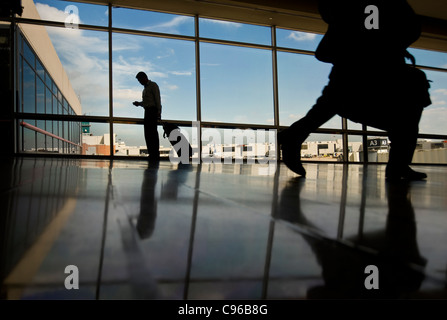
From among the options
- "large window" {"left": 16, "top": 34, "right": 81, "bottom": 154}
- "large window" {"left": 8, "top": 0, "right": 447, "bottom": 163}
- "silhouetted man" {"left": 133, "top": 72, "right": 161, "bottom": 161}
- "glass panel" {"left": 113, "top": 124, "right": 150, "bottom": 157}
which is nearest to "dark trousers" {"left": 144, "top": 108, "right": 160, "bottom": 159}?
"silhouetted man" {"left": 133, "top": 72, "right": 161, "bottom": 161}

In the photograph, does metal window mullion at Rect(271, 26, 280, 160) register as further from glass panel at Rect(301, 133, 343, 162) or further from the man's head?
the man's head

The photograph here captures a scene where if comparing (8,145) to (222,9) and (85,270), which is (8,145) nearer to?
(222,9)

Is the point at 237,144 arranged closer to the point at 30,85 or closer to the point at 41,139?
the point at 41,139

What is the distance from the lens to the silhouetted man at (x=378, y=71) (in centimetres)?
217

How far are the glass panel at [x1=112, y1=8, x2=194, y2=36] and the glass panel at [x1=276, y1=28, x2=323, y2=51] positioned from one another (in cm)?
265

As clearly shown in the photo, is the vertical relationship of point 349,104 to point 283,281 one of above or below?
above

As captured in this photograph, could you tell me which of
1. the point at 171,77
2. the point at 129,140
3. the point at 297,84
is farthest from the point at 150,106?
the point at 297,84

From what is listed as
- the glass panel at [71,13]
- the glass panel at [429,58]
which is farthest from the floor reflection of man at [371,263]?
the glass panel at [429,58]

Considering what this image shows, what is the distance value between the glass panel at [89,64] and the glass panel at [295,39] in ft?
16.1

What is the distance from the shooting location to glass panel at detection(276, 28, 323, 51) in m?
9.62

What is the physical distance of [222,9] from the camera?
8672 millimetres

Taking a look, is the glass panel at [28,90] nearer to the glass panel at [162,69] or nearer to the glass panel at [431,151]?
the glass panel at [162,69]
